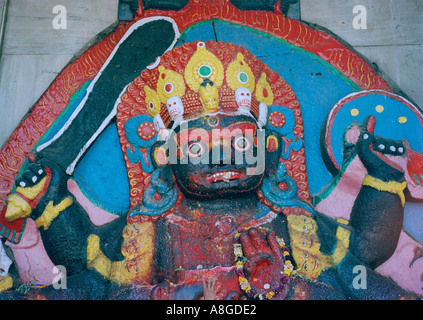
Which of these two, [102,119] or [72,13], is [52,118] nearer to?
[102,119]

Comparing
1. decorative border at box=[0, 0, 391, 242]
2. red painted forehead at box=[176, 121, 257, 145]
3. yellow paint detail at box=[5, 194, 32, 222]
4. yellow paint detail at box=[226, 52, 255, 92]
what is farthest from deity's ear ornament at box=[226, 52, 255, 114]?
yellow paint detail at box=[5, 194, 32, 222]

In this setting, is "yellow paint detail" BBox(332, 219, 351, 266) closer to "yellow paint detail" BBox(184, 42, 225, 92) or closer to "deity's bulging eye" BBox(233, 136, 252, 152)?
"deity's bulging eye" BBox(233, 136, 252, 152)

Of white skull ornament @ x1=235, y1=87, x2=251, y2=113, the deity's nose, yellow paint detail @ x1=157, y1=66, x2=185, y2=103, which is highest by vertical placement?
yellow paint detail @ x1=157, y1=66, x2=185, y2=103

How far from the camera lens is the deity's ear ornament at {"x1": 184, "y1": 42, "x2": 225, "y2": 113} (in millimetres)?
4887

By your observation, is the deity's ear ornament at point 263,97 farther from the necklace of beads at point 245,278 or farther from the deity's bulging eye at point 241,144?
the necklace of beads at point 245,278

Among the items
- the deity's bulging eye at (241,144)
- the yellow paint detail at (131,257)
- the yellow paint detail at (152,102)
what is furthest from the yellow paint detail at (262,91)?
the yellow paint detail at (131,257)

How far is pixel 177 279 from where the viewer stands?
4.44 meters

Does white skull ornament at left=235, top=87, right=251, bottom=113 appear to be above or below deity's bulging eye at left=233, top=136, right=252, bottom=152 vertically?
above

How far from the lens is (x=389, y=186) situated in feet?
16.0

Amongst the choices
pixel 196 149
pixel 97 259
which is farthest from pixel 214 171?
pixel 97 259

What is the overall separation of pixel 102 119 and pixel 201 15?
160 cm

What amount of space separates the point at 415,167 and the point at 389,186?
1.55 ft

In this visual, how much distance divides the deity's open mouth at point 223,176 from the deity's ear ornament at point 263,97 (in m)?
0.68

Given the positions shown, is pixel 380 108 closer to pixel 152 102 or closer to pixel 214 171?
pixel 214 171
